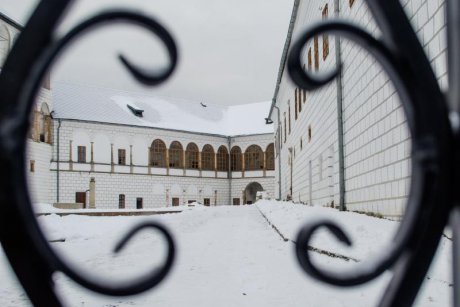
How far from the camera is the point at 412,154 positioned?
815 millimetres

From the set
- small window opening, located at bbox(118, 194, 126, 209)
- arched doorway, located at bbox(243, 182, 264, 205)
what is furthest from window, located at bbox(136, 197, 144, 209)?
arched doorway, located at bbox(243, 182, 264, 205)

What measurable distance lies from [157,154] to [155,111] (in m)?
4.65

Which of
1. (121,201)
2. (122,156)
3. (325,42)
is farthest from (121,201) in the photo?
(325,42)

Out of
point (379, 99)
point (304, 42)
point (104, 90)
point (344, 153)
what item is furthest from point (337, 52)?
point (104, 90)

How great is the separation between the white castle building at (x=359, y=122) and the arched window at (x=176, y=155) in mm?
26489

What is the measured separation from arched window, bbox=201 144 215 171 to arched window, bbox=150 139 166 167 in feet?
A: 14.0

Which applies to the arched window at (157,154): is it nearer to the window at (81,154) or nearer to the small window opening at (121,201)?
the small window opening at (121,201)

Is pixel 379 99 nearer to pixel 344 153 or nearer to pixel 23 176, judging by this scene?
pixel 344 153

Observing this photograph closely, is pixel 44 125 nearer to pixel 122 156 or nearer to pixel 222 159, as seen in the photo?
pixel 122 156

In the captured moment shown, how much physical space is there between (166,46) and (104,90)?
42983mm

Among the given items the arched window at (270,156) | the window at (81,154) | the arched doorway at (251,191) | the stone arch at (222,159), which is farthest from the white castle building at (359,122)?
the arched doorway at (251,191)

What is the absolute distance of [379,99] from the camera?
754 cm

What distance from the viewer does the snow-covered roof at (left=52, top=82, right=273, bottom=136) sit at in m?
38.0

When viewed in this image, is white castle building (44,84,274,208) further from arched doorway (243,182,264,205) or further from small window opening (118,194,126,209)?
arched doorway (243,182,264,205)
